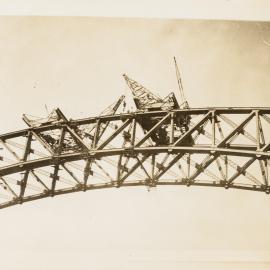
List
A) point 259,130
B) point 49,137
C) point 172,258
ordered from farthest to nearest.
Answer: point 172,258 < point 49,137 < point 259,130

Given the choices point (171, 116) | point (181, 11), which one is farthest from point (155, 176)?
point (181, 11)

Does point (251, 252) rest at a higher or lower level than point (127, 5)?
lower

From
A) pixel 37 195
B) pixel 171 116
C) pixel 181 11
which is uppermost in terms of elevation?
pixel 181 11

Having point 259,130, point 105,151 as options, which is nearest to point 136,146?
point 105,151

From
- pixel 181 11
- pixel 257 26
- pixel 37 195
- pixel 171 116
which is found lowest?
pixel 37 195

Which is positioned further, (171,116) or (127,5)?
(171,116)

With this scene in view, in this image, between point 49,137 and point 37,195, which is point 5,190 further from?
point 49,137

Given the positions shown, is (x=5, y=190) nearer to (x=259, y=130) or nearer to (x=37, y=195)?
(x=37, y=195)

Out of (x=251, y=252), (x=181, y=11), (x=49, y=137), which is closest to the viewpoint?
(x=181, y=11)

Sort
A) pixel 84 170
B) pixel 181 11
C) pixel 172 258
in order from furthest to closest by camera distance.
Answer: pixel 172 258, pixel 84 170, pixel 181 11
